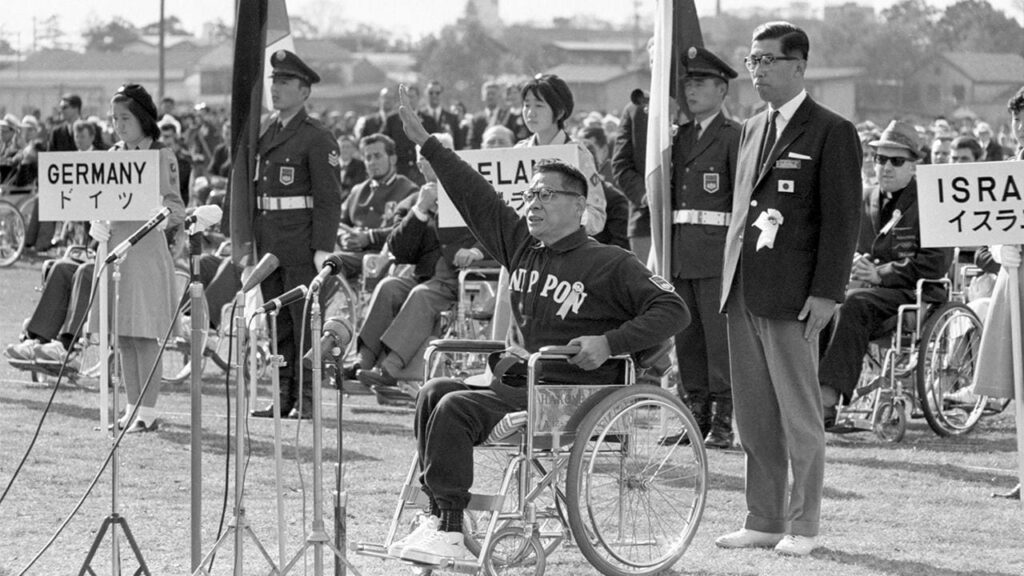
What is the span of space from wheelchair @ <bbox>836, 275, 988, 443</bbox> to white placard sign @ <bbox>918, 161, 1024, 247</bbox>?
2.25 metres

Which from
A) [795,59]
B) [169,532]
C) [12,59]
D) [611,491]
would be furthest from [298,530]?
[12,59]

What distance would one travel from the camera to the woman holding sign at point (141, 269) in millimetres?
9336

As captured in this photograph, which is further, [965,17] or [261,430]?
[965,17]

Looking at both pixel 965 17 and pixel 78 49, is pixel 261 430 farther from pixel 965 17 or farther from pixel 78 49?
pixel 78 49

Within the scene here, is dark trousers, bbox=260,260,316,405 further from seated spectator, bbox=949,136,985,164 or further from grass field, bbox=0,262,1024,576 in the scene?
seated spectator, bbox=949,136,985,164

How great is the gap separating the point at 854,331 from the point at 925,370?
1.42 ft

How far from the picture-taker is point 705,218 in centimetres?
907

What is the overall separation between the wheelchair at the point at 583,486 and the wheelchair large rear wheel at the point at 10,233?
14.4m

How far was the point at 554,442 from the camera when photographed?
6.04 metres

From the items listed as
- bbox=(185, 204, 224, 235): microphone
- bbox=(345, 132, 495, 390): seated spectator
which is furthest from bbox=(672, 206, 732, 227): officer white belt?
bbox=(185, 204, 224, 235): microphone

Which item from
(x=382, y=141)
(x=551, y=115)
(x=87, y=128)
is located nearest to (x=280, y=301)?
(x=551, y=115)

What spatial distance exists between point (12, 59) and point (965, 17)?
58169 millimetres

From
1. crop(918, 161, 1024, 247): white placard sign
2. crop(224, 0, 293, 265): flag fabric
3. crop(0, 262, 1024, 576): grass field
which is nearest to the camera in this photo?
crop(0, 262, 1024, 576): grass field

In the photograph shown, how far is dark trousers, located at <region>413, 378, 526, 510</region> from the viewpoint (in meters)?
5.84
